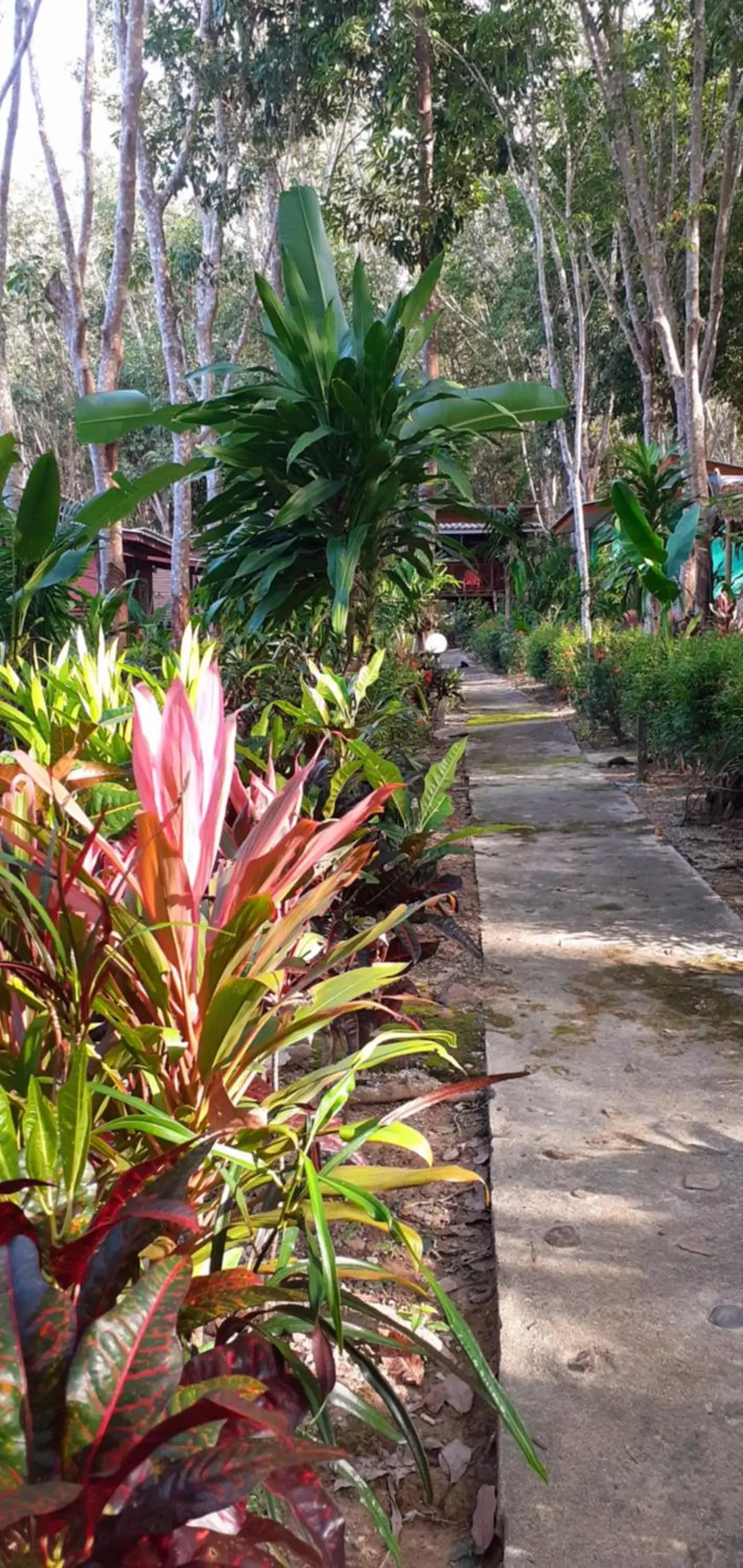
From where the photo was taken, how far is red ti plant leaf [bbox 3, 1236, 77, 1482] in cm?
93

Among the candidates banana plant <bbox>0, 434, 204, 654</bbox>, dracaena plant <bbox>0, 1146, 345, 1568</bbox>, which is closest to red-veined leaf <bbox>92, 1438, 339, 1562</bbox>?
dracaena plant <bbox>0, 1146, 345, 1568</bbox>

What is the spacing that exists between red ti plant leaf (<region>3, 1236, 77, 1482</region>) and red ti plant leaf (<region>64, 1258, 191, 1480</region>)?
21 millimetres

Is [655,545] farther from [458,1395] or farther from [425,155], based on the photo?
[425,155]

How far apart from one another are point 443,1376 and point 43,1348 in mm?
1226

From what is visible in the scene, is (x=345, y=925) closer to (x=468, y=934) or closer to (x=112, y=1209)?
(x=468, y=934)

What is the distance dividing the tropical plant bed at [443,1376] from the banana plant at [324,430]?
1539mm

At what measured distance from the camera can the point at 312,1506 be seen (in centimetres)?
103

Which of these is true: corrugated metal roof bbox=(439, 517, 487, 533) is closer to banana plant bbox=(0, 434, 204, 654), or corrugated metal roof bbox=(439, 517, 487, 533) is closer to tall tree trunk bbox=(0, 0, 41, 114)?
tall tree trunk bbox=(0, 0, 41, 114)

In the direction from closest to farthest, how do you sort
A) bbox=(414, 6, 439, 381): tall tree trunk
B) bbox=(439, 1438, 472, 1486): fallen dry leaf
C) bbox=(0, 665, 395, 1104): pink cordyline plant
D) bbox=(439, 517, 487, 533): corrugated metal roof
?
1. bbox=(0, 665, 395, 1104): pink cordyline plant
2. bbox=(439, 1438, 472, 1486): fallen dry leaf
3. bbox=(414, 6, 439, 381): tall tree trunk
4. bbox=(439, 517, 487, 533): corrugated metal roof

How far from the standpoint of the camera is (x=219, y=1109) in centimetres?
143

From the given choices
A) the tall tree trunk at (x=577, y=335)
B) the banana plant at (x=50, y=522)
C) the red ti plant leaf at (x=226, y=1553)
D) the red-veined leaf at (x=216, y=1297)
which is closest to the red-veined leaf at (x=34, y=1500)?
the red ti plant leaf at (x=226, y=1553)

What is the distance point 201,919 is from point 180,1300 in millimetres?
618

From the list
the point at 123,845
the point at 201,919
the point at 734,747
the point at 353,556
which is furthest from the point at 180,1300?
the point at 734,747

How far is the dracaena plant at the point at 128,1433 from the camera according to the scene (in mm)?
879
